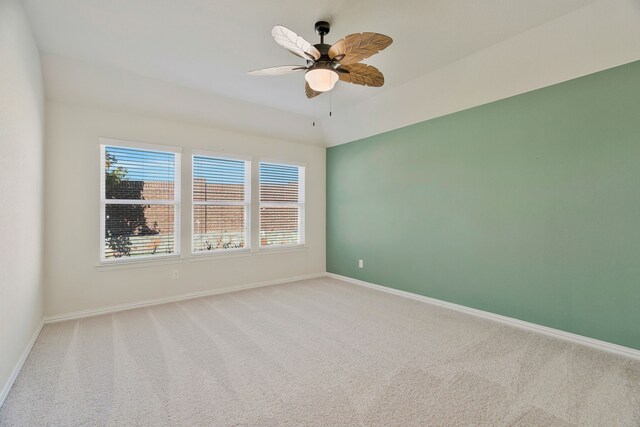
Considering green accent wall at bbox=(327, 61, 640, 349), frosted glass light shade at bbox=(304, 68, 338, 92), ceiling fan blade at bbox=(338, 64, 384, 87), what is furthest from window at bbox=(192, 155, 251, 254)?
ceiling fan blade at bbox=(338, 64, 384, 87)

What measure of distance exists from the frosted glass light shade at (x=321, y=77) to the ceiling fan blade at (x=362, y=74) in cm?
12

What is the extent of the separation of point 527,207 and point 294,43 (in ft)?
9.50

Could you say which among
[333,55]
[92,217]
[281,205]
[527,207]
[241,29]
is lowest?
[92,217]

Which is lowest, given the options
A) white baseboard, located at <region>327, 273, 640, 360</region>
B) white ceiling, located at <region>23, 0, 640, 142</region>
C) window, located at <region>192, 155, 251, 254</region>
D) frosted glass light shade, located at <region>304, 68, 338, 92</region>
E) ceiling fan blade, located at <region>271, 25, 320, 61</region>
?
white baseboard, located at <region>327, 273, 640, 360</region>

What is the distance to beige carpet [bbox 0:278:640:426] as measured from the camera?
1.80 metres

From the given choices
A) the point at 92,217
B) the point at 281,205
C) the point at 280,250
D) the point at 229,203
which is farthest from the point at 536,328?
the point at 92,217

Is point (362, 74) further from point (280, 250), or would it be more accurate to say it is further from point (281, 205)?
point (280, 250)

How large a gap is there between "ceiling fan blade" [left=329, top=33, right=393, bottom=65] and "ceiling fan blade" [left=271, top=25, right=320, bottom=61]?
0.15 meters

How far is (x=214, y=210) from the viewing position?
455 centimetres

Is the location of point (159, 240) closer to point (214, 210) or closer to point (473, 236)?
point (214, 210)

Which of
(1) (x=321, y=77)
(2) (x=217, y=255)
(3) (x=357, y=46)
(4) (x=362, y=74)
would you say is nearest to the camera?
(3) (x=357, y=46)

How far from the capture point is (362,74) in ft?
8.41

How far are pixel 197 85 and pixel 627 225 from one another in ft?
15.6

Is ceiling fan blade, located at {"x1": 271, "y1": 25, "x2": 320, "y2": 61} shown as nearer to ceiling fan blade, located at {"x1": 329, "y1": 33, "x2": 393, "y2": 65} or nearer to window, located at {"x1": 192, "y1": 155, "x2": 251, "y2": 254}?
ceiling fan blade, located at {"x1": 329, "y1": 33, "x2": 393, "y2": 65}
